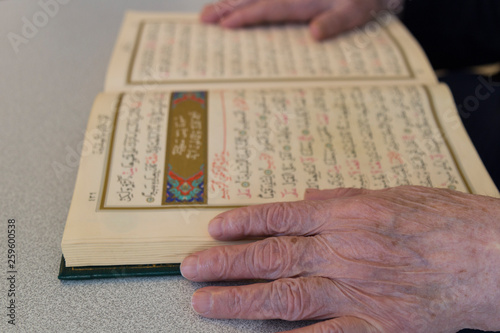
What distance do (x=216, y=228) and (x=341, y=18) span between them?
0.76 m

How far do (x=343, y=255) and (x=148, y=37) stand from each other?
0.77 metres

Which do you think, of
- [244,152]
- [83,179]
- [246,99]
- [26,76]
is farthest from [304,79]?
[26,76]

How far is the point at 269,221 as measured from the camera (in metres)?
0.73

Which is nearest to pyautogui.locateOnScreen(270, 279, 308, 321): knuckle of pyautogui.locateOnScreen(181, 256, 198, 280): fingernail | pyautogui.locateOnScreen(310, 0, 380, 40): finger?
pyautogui.locateOnScreen(181, 256, 198, 280): fingernail

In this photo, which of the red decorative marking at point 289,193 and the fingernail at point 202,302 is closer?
the fingernail at point 202,302

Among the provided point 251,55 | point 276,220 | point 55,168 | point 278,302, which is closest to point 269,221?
point 276,220

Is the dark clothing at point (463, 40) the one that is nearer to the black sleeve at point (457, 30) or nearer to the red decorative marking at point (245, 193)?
the black sleeve at point (457, 30)

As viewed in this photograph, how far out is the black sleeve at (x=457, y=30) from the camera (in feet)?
4.34

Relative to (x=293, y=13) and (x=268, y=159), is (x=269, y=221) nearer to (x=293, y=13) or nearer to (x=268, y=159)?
(x=268, y=159)

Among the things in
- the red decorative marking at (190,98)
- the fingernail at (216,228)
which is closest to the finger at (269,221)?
the fingernail at (216,228)

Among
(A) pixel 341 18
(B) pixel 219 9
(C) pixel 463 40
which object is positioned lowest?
(C) pixel 463 40

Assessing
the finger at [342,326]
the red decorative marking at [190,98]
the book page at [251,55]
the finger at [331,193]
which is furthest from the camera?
the book page at [251,55]

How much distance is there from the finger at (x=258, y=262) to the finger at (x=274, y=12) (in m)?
0.75

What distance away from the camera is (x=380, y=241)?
0.70 meters
